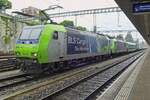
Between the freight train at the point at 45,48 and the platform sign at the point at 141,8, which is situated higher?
the platform sign at the point at 141,8

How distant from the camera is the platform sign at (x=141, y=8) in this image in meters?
16.0

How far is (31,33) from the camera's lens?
59.5 ft

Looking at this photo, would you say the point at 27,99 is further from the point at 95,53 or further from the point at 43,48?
the point at 95,53

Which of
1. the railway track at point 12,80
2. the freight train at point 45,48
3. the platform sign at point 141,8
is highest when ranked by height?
the platform sign at point 141,8

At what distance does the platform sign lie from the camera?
1599cm

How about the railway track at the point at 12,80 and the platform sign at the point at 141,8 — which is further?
the platform sign at the point at 141,8

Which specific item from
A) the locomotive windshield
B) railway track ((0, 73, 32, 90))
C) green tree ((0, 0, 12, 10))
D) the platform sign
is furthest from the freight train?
green tree ((0, 0, 12, 10))

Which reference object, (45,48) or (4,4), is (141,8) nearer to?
(45,48)

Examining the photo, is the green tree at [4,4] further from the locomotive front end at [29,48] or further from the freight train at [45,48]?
the locomotive front end at [29,48]

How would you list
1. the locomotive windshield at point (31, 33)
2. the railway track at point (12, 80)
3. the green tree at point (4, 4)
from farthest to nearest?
the green tree at point (4, 4) < the locomotive windshield at point (31, 33) < the railway track at point (12, 80)

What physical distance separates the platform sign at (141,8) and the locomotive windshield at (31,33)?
5229 millimetres

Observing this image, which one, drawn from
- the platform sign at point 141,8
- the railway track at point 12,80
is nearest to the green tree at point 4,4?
the railway track at point 12,80

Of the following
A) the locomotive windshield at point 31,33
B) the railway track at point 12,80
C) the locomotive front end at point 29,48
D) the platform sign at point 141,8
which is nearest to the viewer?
the railway track at point 12,80

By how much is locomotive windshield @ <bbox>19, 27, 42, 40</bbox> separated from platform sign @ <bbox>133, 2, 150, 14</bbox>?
5.23m
